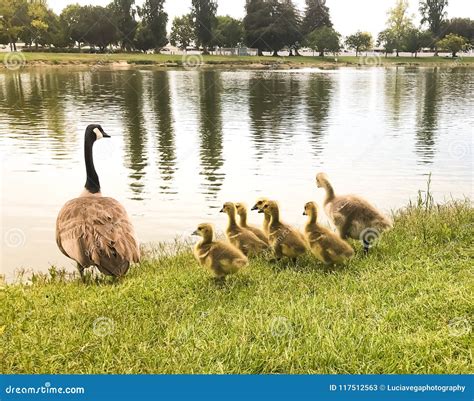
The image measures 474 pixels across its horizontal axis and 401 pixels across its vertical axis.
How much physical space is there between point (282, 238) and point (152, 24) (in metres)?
44.8

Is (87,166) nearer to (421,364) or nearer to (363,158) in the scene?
(421,364)

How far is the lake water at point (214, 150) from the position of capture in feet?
40.9

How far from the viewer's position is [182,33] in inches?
2208

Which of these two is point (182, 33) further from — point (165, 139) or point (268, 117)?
point (165, 139)

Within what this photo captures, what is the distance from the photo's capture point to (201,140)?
81.8 ft

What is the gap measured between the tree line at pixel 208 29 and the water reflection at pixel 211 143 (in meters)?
5.51

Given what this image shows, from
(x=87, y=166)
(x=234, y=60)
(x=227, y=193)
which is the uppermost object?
(x=234, y=60)

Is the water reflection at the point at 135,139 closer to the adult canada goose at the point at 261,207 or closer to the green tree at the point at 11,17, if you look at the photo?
the adult canada goose at the point at 261,207

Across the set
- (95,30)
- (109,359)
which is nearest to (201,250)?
(109,359)

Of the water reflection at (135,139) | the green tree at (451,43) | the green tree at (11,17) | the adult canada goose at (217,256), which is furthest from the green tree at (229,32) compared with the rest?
the adult canada goose at (217,256)

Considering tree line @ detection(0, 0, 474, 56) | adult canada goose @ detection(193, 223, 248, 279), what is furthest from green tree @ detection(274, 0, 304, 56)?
adult canada goose @ detection(193, 223, 248, 279)

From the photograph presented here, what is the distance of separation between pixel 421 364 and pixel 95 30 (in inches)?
2351

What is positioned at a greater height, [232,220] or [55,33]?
[55,33]

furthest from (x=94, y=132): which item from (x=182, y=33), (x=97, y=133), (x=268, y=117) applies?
(x=182, y=33)
